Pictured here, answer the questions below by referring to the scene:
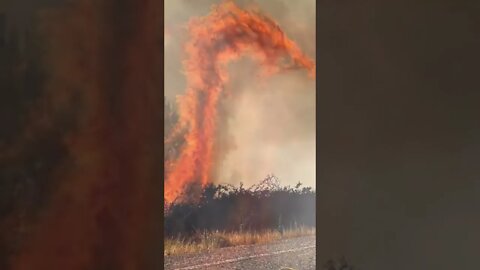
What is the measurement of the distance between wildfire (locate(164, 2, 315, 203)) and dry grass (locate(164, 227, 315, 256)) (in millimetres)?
162

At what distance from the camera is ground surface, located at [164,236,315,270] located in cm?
199

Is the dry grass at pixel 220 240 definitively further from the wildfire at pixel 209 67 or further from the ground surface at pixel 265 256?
the wildfire at pixel 209 67

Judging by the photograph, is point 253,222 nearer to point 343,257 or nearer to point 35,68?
point 343,257

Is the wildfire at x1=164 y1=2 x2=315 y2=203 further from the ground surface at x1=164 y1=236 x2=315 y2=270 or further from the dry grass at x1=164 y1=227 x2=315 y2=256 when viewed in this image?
the ground surface at x1=164 y1=236 x2=315 y2=270

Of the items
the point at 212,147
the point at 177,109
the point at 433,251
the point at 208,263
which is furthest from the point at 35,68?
the point at 433,251

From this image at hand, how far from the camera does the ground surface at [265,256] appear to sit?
6.54 feet

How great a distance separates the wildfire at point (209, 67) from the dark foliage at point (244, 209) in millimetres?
69

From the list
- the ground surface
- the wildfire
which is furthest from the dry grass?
the wildfire

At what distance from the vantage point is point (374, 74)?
6.38ft

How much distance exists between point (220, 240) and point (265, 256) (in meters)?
0.27

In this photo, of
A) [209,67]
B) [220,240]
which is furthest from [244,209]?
[209,67]

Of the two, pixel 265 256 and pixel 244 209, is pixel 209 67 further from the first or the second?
pixel 265 256

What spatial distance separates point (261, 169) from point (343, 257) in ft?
1.56

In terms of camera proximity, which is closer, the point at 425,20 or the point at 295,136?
the point at 425,20
